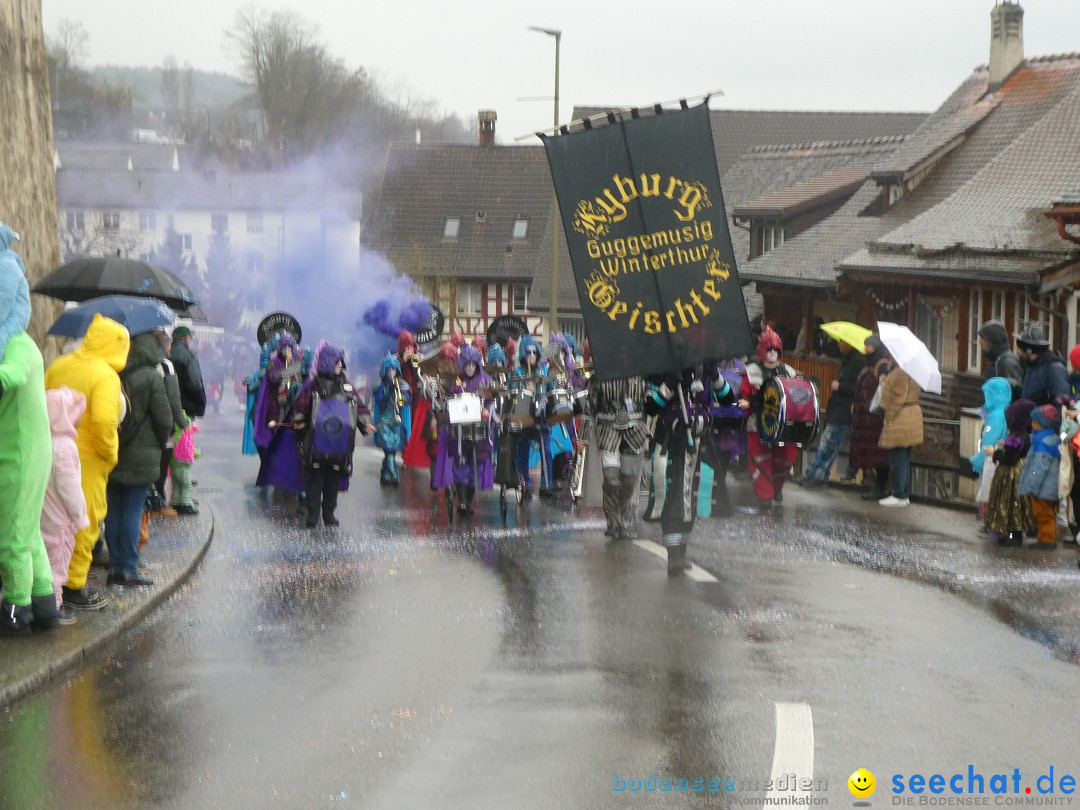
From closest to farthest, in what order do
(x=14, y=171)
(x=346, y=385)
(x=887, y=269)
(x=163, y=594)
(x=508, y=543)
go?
(x=163, y=594) < (x=14, y=171) < (x=508, y=543) < (x=346, y=385) < (x=887, y=269)

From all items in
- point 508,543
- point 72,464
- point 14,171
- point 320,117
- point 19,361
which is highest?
point 320,117

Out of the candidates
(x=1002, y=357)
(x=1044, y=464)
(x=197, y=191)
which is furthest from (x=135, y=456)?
(x=197, y=191)

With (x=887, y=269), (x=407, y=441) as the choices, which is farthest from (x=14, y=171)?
(x=887, y=269)

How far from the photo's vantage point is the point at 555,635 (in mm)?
9539

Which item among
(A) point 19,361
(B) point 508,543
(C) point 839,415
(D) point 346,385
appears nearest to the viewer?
(A) point 19,361

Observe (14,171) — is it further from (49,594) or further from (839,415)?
(839,415)

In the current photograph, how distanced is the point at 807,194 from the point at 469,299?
22780 millimetres

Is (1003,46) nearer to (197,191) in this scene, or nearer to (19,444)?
(19,444)

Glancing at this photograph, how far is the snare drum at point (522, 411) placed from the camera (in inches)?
635

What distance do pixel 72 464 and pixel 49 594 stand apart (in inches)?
29.3

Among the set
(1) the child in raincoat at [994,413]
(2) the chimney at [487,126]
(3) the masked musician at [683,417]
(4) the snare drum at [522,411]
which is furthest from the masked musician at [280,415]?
(2) the chimney at [487,126]

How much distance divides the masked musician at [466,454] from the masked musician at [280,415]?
145 centimetres

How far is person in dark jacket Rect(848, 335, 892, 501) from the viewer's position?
16.9 metres

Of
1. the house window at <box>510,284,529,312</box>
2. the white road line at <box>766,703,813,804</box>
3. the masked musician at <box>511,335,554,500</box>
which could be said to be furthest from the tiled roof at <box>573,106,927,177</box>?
the white road line at <box>766,703,813,804</box>
